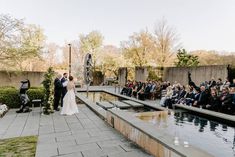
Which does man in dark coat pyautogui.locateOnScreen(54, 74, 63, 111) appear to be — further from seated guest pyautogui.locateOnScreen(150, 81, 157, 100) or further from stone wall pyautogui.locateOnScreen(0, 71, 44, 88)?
stone wall pyautogui.locateOnScreen(0, 71, 44, 88)

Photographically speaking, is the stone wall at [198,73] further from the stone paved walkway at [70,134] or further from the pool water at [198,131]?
the stone paved walkway at [70,134]

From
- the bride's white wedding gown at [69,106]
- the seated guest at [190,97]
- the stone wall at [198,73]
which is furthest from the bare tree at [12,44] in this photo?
the stone wall at [198,73]

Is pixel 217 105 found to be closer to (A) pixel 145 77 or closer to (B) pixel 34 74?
(A) pixel 145 77

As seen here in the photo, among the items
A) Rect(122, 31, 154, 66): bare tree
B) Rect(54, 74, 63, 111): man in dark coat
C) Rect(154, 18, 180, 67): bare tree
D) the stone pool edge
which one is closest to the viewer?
the stone pool edge

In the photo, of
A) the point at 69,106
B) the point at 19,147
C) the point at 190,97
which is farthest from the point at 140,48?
the point at 19,147

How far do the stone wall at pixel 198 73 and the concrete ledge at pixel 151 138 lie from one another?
934 cm

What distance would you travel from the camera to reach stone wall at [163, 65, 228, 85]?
1342cm

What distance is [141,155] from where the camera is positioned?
430 cm

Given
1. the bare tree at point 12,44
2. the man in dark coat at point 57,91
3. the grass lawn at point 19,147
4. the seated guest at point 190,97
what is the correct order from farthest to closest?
the bare tree at point 12,44 < the man in dark coat at point 57,91 < the seated guest at point 190,97 < the grass lawn at point 19,147

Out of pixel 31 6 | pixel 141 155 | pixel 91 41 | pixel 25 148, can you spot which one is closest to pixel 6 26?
pixel 31 6

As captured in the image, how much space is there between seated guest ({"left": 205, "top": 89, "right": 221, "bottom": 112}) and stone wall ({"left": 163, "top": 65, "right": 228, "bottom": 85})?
5.30m

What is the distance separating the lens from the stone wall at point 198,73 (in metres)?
13.4

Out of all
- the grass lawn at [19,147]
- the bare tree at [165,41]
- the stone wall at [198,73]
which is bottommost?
the grass lawn at [19,147]

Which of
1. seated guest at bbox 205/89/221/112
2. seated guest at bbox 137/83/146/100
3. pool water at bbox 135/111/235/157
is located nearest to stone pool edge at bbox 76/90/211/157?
pool water at bbox 135/111/235/157
